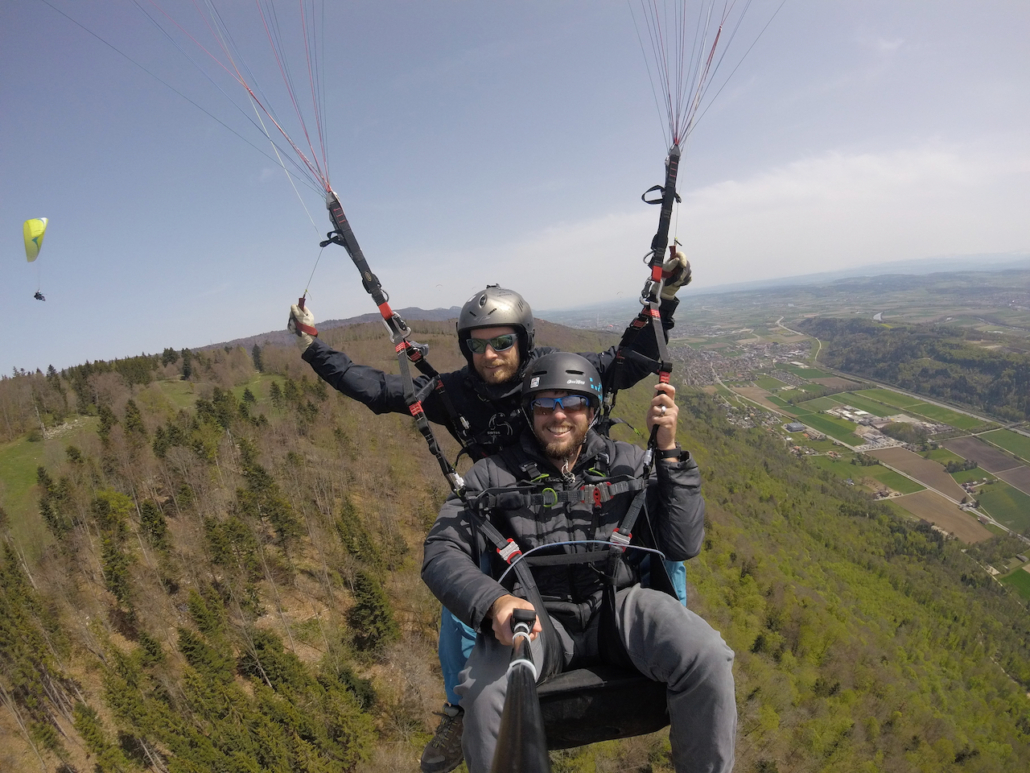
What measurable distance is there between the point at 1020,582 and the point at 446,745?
69.5 m

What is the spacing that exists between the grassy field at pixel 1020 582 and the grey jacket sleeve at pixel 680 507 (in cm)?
6857

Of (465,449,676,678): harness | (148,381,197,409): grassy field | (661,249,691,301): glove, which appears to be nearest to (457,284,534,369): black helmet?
(661,249,691,301): glove

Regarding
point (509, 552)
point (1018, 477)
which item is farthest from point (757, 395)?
point (509, 552)

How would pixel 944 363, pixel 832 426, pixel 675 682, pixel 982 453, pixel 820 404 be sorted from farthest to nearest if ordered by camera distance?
pixel 944 363, pixel 820 404, pixel 832 426, pixel 982 453, pixel 675 682

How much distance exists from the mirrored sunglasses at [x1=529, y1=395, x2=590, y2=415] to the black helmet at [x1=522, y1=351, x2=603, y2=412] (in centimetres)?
5

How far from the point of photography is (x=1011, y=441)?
69.7 metres

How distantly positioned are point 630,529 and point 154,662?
97.1ft

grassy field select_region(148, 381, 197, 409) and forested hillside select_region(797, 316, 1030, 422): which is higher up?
grassy field select_region(148, 381, 197, 409)

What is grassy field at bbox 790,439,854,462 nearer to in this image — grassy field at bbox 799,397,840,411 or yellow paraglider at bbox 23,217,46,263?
grassy field at bbox 799,397,840,411

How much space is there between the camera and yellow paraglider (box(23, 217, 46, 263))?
229 inches

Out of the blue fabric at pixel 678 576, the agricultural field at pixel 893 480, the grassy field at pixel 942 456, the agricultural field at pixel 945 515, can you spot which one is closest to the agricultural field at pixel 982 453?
the grassy field at pixel 942 456

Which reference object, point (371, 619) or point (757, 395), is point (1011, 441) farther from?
point (371, 619)

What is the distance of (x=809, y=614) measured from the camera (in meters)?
39.8

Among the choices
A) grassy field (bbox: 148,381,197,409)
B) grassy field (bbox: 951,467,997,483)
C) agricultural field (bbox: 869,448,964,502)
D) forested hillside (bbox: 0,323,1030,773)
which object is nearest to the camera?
forested hillside (bbox: 0,323,1030,773)
